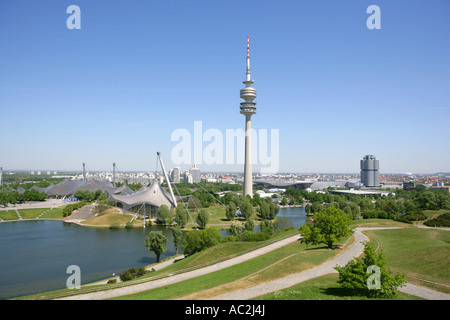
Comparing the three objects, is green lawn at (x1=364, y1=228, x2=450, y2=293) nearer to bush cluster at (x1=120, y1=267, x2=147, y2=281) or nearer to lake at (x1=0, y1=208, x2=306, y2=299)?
bush cluster at (x1=120, y1=267, x2=147, y2=281)

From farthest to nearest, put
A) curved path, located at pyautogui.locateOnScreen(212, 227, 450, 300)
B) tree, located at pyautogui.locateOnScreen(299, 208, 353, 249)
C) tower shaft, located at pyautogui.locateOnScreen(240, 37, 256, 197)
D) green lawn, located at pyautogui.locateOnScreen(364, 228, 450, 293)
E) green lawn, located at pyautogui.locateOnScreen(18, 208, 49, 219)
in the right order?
Answer: tower shaft, located at pyautogui.locateOnScreen(240, 37, 256, 197) < green lawn, located at pyautogui.locateOnScreen(18, 208, 49, 219) < tree, located at pyautogui.locateOnScreen(299, 208, 353, 249) < green lawn, located at pyautogui.locateOnScreen(364, 228, 450, 293) < curved path, located at pyautogui.locateOnScreen(212, 227, 450, 300)

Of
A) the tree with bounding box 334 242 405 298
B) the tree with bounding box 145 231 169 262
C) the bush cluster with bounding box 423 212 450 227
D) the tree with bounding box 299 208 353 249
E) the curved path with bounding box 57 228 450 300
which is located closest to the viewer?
the tree with bounding box 334 242 405 298

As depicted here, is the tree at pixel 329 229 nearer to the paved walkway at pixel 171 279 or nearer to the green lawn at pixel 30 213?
the paved walkway at pixel 171 279

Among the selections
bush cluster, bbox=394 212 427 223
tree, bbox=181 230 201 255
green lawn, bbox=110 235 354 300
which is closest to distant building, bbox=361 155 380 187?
bush cluster, bbox=394 212 427 223

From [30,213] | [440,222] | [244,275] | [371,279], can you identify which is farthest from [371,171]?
[371,279]
